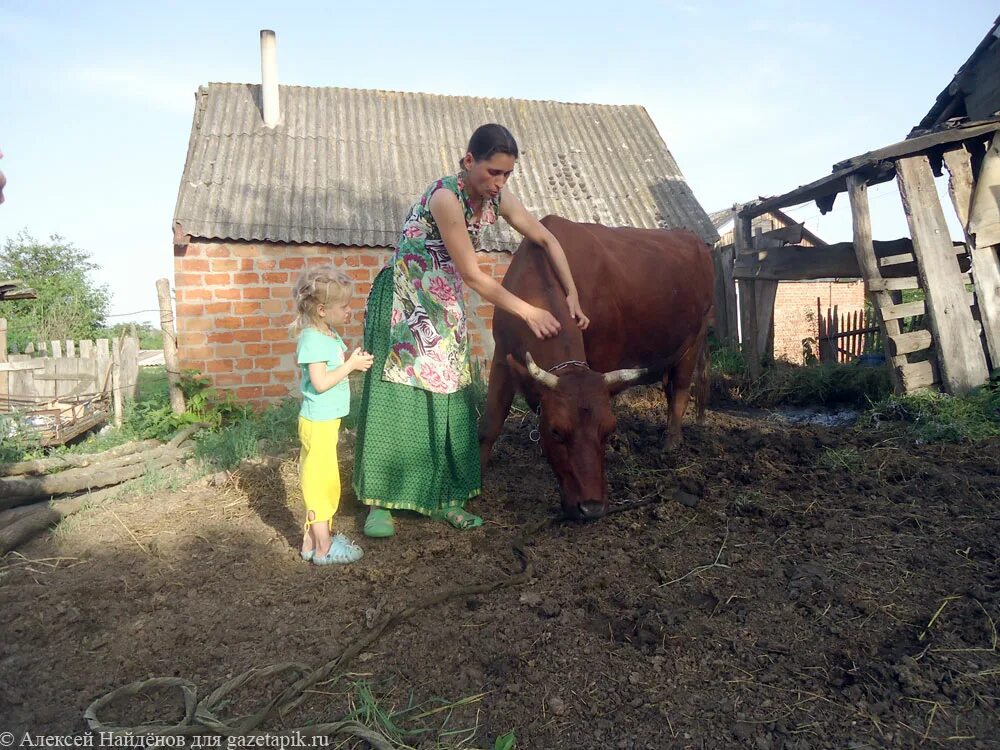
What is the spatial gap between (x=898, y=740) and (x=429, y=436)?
2.34 meters

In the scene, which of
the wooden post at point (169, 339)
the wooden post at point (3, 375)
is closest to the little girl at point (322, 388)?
the wooden post at point (169, 339)

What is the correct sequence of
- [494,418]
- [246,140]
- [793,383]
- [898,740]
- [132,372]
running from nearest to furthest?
[898,740], [494,418], [793,383], [246,140], [132,372]

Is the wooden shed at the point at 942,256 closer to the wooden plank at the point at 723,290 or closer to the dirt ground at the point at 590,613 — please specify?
the dirt ground at the point at 590,613

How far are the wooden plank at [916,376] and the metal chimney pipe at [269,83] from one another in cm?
778

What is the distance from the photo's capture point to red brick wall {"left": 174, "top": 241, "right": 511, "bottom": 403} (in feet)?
24.1

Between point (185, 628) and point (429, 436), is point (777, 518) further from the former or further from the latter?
point (185, 628)

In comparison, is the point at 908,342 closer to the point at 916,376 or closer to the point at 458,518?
the point at 916,376

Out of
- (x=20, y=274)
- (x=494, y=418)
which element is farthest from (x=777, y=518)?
(x=20, y=274)

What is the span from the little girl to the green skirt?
37 centimetres

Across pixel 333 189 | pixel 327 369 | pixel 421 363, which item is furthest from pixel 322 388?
pixel 333 189

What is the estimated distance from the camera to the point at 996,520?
135 inches

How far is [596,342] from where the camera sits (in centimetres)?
464

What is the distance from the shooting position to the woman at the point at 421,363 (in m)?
3.43

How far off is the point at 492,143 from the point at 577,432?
4.53 feet
